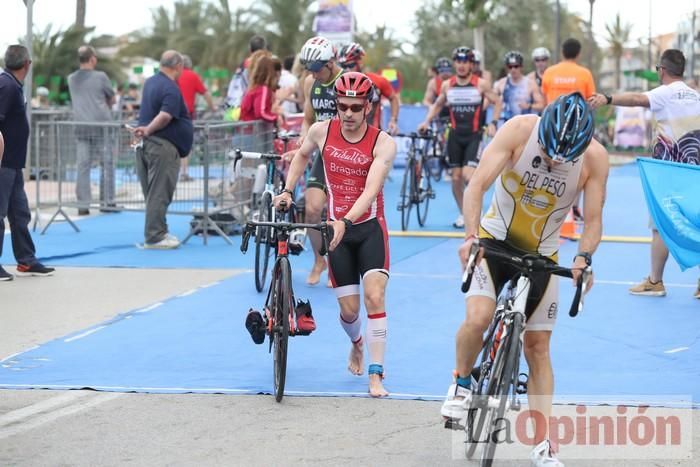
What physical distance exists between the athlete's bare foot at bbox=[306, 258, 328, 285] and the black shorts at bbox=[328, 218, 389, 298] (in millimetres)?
4025

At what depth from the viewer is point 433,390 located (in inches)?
300

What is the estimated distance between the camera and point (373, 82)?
13469 mm

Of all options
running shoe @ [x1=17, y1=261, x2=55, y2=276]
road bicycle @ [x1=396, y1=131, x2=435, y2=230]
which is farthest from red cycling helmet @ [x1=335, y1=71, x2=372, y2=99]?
road bicycle @ [x1=396, y1=131, x2=435, y2=230]

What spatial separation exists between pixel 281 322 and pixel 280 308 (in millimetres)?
122

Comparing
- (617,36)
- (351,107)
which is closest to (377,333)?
(351,107)

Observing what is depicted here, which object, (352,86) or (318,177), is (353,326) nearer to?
(352,86)

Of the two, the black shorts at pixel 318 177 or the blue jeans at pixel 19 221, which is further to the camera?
the blue jeans at pixel 19 221

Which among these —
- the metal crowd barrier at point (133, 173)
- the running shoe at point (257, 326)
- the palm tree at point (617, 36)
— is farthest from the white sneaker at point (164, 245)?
the palm tree at point (617, 36)

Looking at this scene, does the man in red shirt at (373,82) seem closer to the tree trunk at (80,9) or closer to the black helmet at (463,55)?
the black helmet at (463,55)

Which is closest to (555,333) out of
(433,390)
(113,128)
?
(433,390)

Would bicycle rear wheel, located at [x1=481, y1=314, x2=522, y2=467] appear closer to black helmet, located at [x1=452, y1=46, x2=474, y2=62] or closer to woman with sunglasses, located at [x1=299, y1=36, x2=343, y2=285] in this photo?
woman with sunglasses, located at [x1=299, y1=36, x2=343, y2=285]

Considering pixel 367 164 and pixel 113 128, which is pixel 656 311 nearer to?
pixel 367 164

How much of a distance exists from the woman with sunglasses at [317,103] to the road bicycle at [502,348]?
4.08m

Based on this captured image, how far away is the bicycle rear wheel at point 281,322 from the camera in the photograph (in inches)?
283
